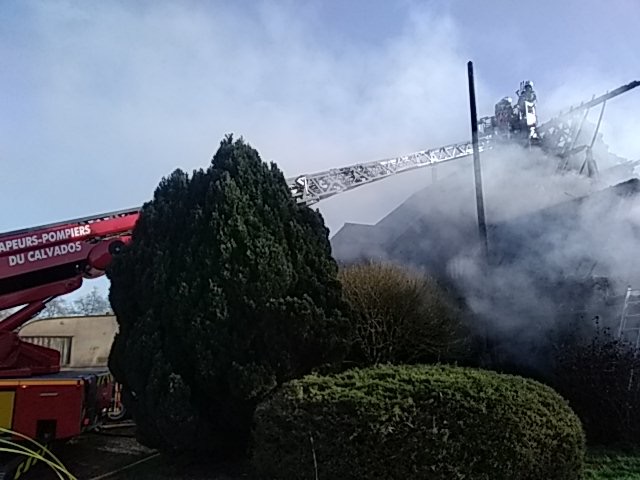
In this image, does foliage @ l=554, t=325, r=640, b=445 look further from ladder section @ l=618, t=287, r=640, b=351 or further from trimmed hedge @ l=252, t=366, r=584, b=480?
trimmed hedge @ l=252, t=366, r=584, b=480

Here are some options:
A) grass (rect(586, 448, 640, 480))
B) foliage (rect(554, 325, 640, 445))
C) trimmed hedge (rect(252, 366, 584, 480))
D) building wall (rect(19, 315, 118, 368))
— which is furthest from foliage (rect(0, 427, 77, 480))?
building wall (rect(19, 315, 118, 368))

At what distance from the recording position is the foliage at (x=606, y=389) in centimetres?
666

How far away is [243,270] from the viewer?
19.7ft

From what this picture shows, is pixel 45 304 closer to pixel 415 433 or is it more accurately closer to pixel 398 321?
pixel 398 321

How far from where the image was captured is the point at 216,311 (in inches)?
227

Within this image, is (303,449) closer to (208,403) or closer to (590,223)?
(208,403)

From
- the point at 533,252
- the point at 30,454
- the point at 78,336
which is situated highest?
the point at 533,252

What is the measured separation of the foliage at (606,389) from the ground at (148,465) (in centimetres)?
32

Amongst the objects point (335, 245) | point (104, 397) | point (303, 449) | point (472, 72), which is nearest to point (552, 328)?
point (472, 72)

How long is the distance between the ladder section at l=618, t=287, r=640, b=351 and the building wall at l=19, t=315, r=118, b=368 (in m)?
16.4

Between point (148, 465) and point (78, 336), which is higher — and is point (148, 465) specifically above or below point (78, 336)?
below

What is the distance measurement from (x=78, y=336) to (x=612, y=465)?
18310mm

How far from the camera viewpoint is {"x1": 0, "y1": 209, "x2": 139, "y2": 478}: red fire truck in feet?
22.0

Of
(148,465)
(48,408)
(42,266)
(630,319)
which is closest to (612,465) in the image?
(630,319)
